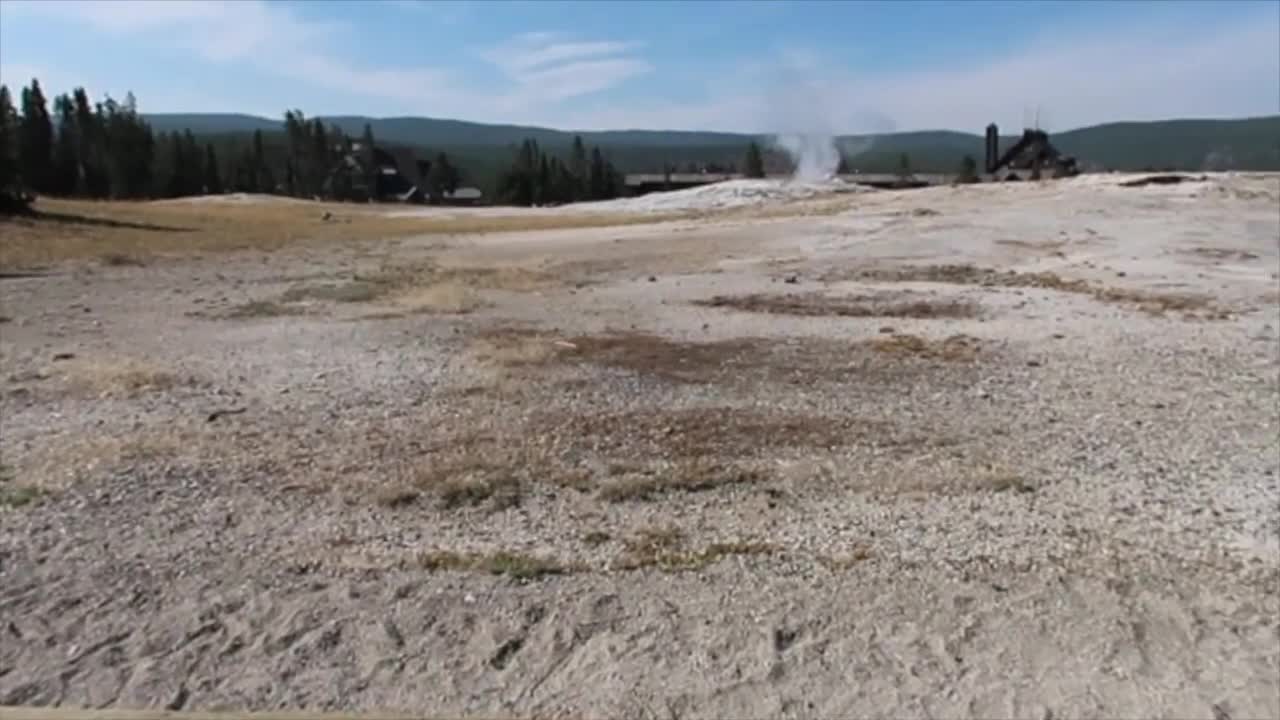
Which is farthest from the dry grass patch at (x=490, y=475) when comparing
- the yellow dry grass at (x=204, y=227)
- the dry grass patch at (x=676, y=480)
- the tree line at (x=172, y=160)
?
the tree line at (x=172, y=160)

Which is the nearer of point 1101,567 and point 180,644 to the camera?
point 180,644

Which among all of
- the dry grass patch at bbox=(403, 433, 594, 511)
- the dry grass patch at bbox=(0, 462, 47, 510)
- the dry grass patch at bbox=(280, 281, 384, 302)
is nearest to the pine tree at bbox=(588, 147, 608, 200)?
the dry grass patch at bbox=(280, 281, 384, 302)

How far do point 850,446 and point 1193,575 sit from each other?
2517 millimetres

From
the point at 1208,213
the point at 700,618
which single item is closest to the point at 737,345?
the point at 700,618

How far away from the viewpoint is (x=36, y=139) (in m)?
53.7

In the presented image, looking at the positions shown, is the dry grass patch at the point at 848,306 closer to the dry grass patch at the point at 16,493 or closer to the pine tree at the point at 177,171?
the dry grass patch at the point at 16,493

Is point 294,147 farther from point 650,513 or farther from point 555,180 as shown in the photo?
point 650,513

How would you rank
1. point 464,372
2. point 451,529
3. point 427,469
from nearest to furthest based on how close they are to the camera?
1. point 451,529
2. point 427,469
3. point 464,372

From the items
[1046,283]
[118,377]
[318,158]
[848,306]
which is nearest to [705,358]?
[848,306]

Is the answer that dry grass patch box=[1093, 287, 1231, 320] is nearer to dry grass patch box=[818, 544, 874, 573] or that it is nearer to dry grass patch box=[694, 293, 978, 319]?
dry grass patch box=[694, 293, 978, 319]

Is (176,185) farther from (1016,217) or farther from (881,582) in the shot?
(881,582)

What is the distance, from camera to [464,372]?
9797 mm

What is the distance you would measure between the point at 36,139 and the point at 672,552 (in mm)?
56671

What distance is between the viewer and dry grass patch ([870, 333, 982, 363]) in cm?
1052
